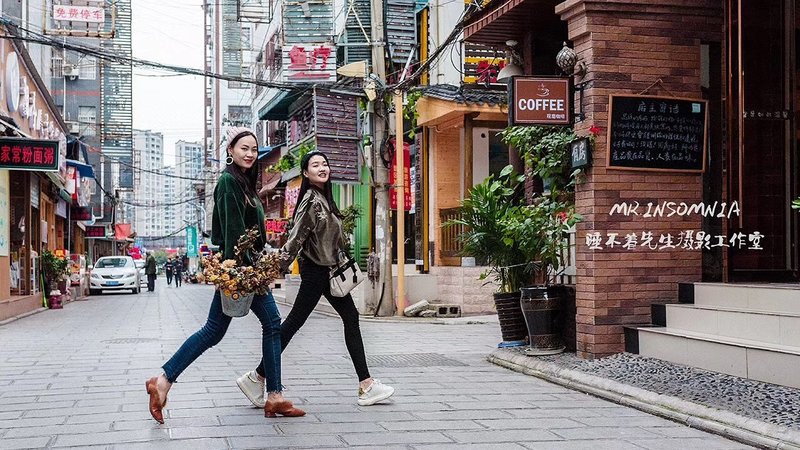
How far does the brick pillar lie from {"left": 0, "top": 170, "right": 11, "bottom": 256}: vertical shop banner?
1352 centimetres

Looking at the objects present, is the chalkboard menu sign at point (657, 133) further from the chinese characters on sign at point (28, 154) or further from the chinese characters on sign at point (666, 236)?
the chinese characters on sign at point (28, 154)

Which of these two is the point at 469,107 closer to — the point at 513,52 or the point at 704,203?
the point at 513,52

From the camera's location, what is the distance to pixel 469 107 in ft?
55.5

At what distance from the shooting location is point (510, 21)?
413 inches

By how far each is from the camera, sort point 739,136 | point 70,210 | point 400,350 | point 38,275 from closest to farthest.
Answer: point 739,136 → point 400,350 → point 38,275 → point 70,210

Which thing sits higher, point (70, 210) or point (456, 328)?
point (70, 210)

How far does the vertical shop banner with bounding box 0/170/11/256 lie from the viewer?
1798cm

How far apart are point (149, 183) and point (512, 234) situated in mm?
102093

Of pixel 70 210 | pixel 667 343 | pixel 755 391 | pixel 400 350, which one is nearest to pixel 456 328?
pixel 400 350

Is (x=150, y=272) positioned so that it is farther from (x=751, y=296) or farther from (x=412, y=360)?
(x=751, y=296)

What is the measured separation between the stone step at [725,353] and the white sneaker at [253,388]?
3.47m

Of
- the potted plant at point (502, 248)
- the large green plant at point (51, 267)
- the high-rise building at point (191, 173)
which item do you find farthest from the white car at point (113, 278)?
the high-rise building at point (191, 173)

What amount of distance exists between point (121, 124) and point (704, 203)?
47.8 m

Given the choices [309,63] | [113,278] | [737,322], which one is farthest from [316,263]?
[113,278]
